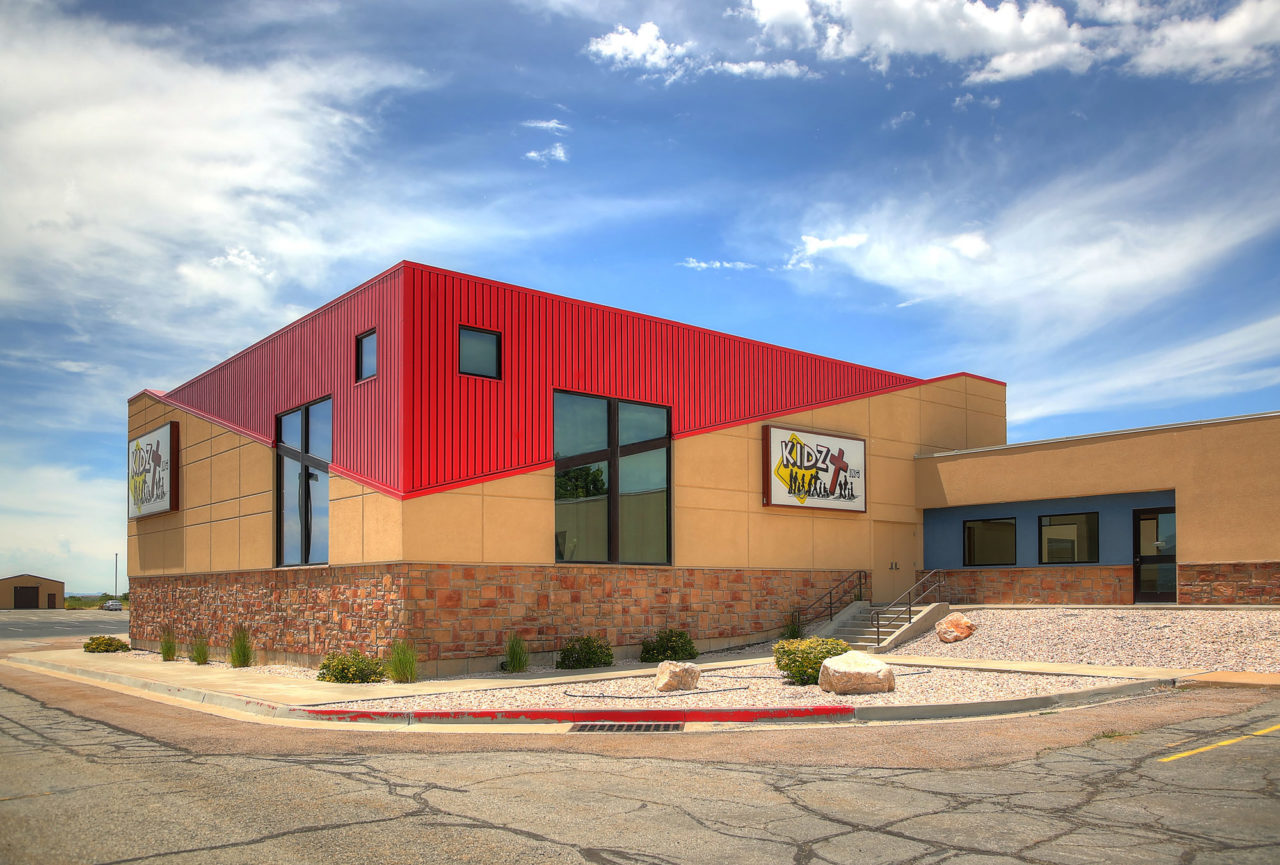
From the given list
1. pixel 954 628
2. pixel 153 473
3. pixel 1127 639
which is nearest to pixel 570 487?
pixel 954 628

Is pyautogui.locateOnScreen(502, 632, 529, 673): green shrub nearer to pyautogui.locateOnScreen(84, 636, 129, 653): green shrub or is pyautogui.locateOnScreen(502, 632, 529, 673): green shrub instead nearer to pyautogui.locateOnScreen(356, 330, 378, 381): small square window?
pyautogui.locateOnScreen(356, 330, 378, 381): small square window

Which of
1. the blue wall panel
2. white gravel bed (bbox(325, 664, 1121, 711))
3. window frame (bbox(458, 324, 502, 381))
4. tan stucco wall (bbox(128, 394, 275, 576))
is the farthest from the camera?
the blue wall panel

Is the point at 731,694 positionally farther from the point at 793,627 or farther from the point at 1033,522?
the point at 1033,522

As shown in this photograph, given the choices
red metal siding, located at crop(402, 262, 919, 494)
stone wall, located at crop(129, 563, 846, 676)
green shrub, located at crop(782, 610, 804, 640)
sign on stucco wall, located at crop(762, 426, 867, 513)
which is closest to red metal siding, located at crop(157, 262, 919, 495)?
red metal siding, located at crop(402, 262, 919, 494)

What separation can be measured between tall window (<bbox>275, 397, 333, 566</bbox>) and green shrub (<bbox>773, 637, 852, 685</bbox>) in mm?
11047

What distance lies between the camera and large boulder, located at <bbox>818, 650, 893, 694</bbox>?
15.8 meters

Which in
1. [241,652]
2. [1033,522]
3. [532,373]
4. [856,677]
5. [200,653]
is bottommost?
[200,653]

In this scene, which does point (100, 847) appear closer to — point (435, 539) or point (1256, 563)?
point (435, 539)

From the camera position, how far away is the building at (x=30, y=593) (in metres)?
92.4

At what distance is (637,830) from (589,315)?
17128 mm

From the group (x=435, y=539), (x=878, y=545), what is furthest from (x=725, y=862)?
(x=878, y=545)

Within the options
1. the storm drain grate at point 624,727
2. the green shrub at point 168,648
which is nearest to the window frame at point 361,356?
the storm drain grate at point 624,727

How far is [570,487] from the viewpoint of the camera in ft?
74.3

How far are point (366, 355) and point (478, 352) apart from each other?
2676 millimetres
